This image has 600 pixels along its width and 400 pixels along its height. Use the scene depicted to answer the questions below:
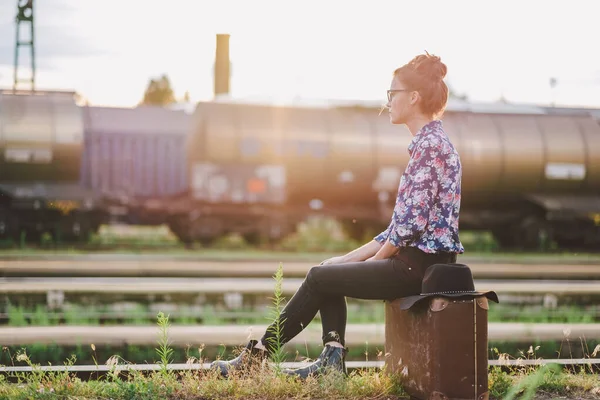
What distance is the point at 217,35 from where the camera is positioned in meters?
29.4

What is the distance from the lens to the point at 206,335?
6.30m

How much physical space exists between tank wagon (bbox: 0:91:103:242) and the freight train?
0.02 meters

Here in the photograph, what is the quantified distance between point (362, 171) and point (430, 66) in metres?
15.7

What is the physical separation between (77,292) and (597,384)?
6.65m

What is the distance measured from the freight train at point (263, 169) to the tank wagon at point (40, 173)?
25mm

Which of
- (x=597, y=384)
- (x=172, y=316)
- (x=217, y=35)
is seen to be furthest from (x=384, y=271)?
(x=217, y=35)

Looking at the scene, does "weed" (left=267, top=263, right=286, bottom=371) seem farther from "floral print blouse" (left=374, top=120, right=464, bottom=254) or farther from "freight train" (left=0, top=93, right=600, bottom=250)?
"freight train" (left=0, top=93, right=600, bottom=250)

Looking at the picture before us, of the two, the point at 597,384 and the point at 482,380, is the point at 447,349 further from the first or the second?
the point at 597,384

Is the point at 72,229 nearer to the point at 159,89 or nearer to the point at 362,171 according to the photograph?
the point at 362,171

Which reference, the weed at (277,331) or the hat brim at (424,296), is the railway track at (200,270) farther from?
the hat brim at (424,296)

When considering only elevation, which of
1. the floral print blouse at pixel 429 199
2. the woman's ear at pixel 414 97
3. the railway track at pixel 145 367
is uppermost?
the woman's ear at pixel 414 97

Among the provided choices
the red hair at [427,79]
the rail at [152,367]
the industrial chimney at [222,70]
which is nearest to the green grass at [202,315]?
the rail at [152,367]

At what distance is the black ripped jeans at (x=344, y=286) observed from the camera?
4.18 m

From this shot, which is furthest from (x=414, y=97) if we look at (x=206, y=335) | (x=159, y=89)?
(x=159, y=89)
